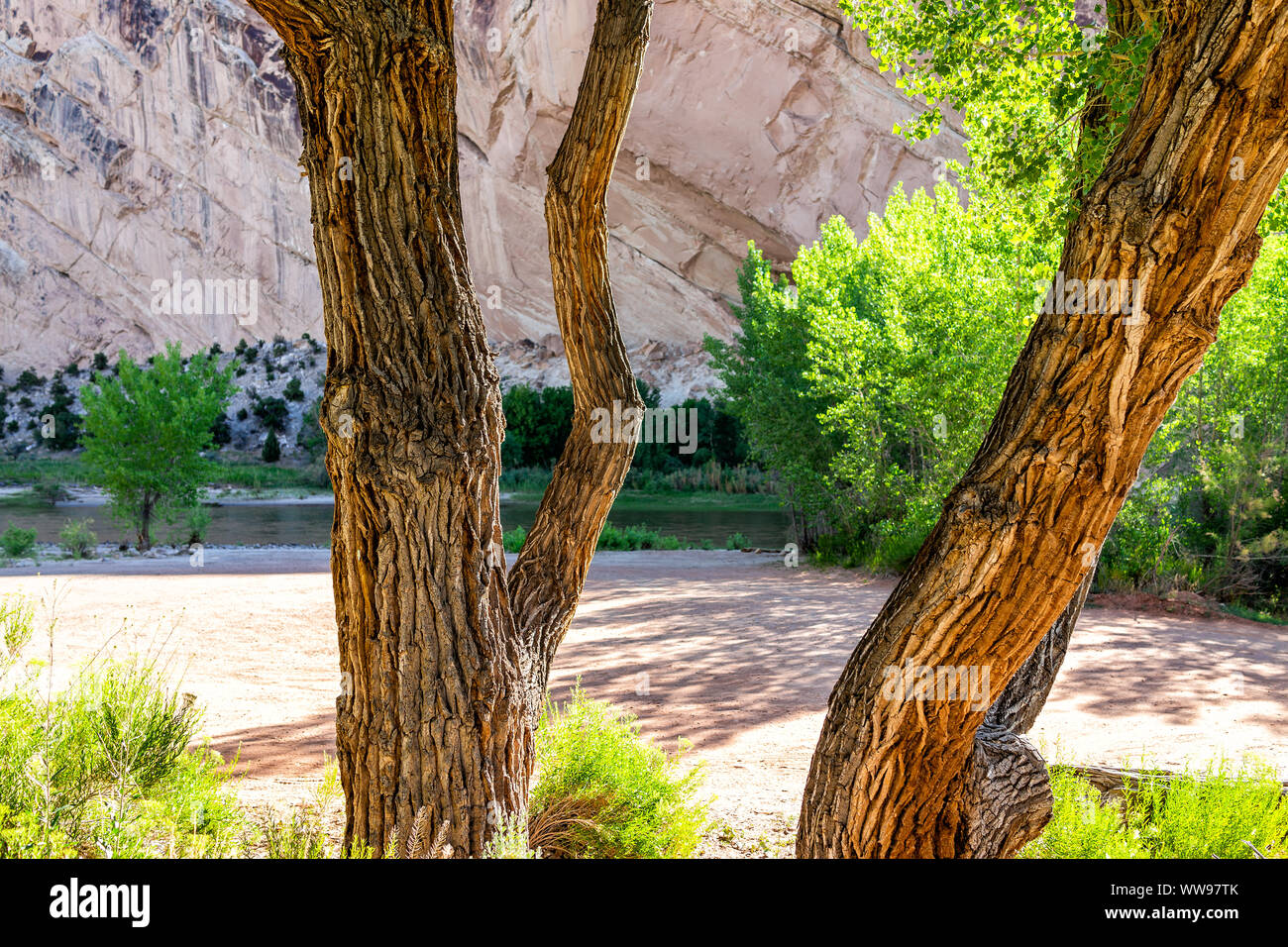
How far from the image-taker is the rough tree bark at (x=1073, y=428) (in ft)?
7.12

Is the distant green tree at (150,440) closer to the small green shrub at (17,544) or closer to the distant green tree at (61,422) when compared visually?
the small green shrub at (17,544)

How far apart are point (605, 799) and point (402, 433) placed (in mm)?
1729

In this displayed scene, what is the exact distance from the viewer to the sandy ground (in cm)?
529

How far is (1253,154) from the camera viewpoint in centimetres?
215

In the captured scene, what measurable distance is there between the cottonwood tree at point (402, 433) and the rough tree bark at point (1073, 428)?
108 centimetres

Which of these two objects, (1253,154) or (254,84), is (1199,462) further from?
(254,84)

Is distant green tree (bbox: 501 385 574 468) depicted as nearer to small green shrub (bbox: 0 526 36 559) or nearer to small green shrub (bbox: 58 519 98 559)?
small green shrub (bbox: 58 519 98 559)

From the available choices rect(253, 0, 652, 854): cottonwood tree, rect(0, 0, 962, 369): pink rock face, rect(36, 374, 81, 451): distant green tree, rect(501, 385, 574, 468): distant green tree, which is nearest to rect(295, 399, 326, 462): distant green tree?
rect(0, 0, 962, 369): pink rock face

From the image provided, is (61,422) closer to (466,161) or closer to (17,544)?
(466,161)

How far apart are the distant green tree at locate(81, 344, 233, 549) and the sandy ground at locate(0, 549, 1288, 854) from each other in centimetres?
349

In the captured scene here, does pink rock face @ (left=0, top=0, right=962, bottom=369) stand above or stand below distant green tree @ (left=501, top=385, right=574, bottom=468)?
above

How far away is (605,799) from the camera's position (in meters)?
3.64

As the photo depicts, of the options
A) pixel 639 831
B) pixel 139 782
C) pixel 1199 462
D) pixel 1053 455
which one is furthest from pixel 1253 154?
pixel 1199 462

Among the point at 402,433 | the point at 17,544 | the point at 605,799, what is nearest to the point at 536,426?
the point at 17,544
